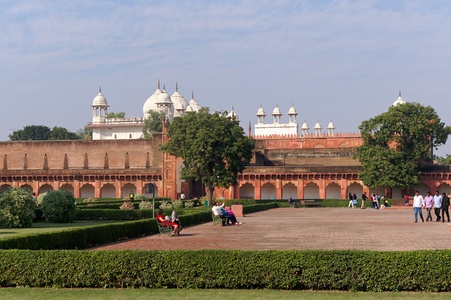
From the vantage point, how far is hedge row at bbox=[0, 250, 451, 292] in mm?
11094

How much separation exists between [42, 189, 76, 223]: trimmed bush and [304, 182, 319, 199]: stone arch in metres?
34.4

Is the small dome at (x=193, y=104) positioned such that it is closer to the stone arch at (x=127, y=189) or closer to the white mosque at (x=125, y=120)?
the white mosque at (x=125, y=120)

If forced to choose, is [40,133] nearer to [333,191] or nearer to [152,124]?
[152,124]

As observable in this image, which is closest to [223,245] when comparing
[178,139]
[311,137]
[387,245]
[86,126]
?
[387,245]

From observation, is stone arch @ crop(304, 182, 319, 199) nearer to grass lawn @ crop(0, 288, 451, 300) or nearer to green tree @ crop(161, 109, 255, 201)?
green tree @ crop(161, 109, 255, 201)

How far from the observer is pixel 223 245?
16.4 meters

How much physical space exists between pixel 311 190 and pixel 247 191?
5061mm

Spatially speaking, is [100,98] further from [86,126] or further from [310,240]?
[310,240]

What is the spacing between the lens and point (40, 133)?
102 m

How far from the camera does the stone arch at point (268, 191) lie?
196 feet

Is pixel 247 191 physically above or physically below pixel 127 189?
below

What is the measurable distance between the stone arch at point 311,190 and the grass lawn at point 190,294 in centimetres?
4848

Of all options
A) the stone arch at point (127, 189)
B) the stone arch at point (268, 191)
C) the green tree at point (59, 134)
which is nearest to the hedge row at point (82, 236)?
the stone arch at point (268, 191)

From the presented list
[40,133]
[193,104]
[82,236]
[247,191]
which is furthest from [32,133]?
[82,236]
